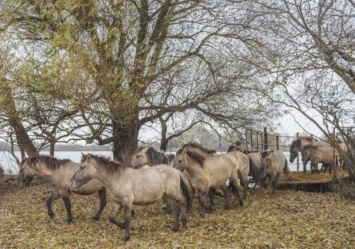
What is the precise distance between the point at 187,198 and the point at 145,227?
1.04 m

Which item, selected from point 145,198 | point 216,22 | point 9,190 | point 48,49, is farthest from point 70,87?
point 9,190

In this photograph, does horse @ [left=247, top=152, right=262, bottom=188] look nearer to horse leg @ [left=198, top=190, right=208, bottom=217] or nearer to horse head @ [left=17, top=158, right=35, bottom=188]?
horse leg @ [left=198, top=190, right=208, bottom=217]

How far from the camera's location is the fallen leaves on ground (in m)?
6.52

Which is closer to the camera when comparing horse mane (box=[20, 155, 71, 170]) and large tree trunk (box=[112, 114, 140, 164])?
horse mane (box=[20, 155, 71, 170])

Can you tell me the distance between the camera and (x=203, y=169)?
9031mm

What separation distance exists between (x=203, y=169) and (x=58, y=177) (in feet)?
9.51

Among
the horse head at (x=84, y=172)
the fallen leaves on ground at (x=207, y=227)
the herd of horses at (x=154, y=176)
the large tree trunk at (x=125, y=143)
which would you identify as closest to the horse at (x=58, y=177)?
the herd of horses at (x=154, y=176)

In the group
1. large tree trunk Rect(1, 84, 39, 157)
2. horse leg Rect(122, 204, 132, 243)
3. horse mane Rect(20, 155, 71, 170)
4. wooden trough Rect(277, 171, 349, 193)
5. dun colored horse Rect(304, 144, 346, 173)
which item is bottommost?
horse leg Rect(122, 204, 132, 243)

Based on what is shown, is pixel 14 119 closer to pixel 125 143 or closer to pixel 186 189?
pixel 125 143

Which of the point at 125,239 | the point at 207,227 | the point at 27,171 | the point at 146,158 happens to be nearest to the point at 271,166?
the point at 146,158

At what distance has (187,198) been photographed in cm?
834

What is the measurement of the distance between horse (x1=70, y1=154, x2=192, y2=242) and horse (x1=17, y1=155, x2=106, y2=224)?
1.24m

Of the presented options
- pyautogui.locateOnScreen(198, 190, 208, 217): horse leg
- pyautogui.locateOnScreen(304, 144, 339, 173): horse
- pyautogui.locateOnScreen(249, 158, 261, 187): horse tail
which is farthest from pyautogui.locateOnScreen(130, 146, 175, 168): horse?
pyautogui.locateOnScreen(304, 144, 339, 173): horse

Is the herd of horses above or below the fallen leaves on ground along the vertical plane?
above
